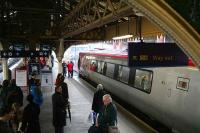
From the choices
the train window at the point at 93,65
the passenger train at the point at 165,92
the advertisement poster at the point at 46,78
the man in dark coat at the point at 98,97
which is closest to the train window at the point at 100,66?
the train window at the point at 93,65

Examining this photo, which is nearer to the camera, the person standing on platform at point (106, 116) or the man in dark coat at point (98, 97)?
the person standing on platform at point (106, 116)

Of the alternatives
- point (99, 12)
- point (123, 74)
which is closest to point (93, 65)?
point (123, 74)

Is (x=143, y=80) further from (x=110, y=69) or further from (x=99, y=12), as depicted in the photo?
(x=110, y=69)

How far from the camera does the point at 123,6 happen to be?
575 cm

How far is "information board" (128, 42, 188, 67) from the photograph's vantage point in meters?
6.68

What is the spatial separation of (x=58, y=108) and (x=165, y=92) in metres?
3.13

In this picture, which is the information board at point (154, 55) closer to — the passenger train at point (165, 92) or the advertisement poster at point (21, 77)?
the passenger train at point (165, 92)

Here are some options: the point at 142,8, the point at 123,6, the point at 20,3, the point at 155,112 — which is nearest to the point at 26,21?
the point at 20,3

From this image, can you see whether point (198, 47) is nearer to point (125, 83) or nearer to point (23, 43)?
point (125, 83)

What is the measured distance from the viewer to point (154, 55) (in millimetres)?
6852

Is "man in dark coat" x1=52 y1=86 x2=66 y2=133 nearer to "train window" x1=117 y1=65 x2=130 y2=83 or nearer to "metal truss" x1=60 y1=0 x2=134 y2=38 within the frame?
"metal truss" x1=60 y1=0 x2=134 y2=38

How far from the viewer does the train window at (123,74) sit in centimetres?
1371

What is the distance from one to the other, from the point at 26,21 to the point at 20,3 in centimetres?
136

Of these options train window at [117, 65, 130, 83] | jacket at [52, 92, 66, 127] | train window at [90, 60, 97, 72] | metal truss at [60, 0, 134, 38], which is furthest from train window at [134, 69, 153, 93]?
train window at [90, 60, 97, 72]
